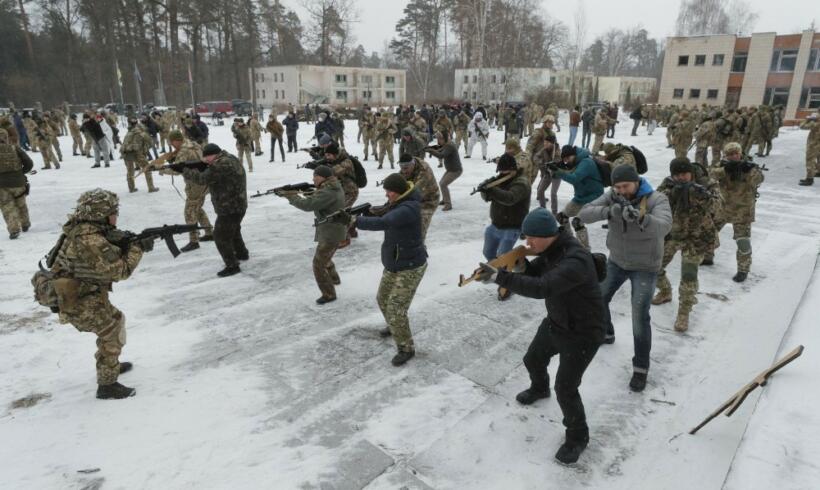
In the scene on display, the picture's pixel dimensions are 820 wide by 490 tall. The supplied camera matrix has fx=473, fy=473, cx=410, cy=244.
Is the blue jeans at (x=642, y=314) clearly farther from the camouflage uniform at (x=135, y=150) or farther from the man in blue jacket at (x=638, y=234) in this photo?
the camouflage uniform at (x=135, y=150)

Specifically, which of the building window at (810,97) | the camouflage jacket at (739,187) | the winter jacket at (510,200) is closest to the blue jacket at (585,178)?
the winter jacket at (510,200)

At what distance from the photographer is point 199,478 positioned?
3.02 metres

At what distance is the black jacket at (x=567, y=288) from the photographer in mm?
2777

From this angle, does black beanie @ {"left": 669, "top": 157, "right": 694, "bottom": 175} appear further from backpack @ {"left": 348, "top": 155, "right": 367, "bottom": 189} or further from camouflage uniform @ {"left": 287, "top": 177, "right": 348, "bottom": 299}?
backpack @ {"left": 348, "top": 155, "right": 367, "bottom": 189}

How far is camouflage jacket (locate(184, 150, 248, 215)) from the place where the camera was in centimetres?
611

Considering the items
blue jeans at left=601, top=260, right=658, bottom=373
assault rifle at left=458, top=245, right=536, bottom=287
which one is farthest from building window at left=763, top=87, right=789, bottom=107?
assault rifle at left=458, top=245, right=536, bottom=287

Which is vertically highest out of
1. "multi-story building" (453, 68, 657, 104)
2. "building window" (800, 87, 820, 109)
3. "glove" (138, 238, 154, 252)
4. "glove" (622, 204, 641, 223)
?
"multi-story building" (453, 68, 657, 104)

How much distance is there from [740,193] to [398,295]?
5.05 metres

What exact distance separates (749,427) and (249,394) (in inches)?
137

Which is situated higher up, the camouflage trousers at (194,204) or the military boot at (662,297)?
the camouflage trousers at (194,204)

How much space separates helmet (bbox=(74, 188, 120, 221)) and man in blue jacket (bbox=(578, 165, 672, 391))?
3.74 metres

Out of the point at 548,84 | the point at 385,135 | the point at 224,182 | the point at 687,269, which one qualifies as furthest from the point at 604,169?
the point at 548,84

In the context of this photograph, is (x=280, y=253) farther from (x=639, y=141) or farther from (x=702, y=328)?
(x=639, y=141)

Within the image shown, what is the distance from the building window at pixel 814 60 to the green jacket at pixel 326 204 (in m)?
46.8
